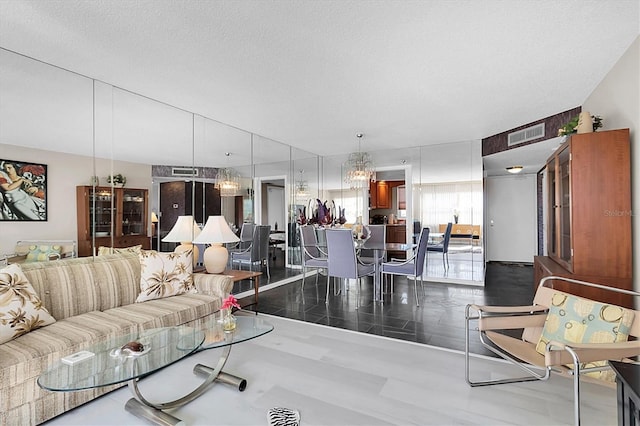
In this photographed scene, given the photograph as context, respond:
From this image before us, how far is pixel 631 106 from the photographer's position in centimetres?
260

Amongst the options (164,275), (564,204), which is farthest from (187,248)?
(564,204)

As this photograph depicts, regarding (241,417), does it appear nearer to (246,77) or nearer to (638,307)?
(246,77)

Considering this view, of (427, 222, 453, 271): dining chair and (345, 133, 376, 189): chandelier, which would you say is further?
(427, 222, 453, 271): dining chair

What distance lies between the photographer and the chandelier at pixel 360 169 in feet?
19.7

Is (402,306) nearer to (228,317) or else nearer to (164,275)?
(228,317)

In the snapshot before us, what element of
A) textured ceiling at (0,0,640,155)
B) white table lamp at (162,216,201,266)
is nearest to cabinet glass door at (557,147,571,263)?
textured ceiling at (0,0,640,155)

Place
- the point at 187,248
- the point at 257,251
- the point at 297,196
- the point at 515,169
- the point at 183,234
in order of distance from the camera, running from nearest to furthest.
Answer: the point at 187,248 < the point at 183,234 < the point at 257,251 < the point at 297,196 < the point at 515,169

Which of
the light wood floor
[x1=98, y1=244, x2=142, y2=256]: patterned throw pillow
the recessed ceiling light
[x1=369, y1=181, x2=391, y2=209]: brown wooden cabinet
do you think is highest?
the recessed ceiling light

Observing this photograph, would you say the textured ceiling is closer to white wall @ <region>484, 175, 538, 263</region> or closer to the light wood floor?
the light wood floor

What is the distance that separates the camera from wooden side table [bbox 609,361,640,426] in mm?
1196

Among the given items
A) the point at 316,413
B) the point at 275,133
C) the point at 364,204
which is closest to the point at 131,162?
the point at 275,133

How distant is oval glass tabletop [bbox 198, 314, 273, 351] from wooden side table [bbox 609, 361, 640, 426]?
6.09 feet

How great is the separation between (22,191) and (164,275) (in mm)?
1372

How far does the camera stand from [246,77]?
9.75ft
